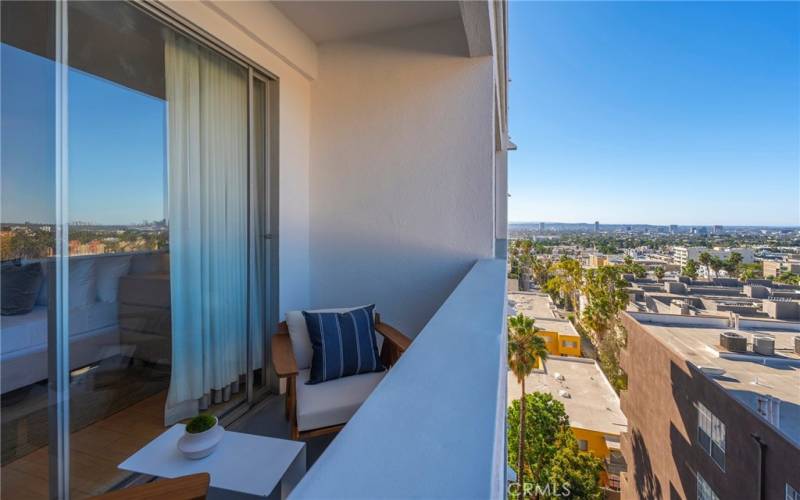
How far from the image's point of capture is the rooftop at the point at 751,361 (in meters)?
4.95

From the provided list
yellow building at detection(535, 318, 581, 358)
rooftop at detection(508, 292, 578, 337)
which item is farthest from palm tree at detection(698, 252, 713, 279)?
yellow building at detection(535, 318, 581, 358)

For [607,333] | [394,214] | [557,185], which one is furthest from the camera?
[557,185]

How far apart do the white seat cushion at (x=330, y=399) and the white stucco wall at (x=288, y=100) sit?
0.97 m

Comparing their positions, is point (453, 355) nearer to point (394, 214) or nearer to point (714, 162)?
point (394, 214)

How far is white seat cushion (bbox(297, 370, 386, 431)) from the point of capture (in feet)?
5.80

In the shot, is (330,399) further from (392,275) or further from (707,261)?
(707,261)

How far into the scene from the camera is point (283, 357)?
1.99 metres

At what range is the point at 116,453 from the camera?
5.55ft

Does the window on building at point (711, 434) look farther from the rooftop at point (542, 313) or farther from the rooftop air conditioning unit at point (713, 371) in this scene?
the rooftop at point (542, 313)

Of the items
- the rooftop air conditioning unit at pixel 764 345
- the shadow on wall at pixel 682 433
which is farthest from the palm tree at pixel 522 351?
the rooftop air conditioning unit at pixel 764 345

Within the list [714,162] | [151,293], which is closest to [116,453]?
[151,293]

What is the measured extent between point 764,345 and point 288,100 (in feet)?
28.0

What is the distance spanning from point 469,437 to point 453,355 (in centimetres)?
39

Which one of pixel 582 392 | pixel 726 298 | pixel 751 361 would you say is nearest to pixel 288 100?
pixel 751 361
